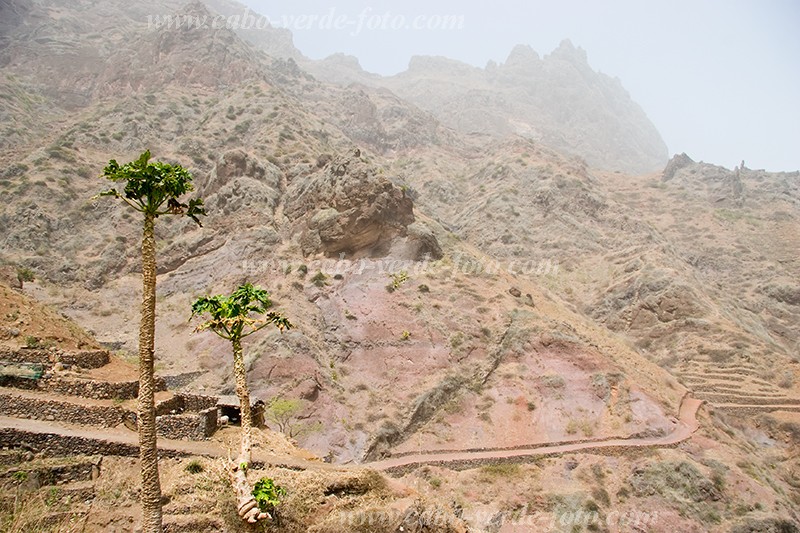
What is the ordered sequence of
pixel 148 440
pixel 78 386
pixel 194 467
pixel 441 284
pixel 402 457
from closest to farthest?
pixel 148 440 < pixel 194 467 < pixel 78 386 < pixel 402 457 < pixel 441 284

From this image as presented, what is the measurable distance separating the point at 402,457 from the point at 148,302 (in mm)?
29905

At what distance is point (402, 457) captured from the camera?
137 feet

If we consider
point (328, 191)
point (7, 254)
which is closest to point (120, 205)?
point (7, 254)

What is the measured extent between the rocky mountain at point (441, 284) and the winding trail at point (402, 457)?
708 mm

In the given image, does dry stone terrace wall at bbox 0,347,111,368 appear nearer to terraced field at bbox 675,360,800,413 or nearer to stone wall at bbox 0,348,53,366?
stone wall at bbox 0,348,53,366

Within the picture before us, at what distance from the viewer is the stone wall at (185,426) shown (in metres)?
23.9

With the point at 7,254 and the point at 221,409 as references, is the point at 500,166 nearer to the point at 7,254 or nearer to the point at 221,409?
the point at 7,254

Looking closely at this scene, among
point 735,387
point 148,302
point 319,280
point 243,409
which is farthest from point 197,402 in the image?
point 735,387

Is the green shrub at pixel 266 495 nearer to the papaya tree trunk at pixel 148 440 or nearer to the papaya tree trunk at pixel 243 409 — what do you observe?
the papaya tree trunk at pixel 243 409

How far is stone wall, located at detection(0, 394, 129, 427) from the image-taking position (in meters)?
21.0

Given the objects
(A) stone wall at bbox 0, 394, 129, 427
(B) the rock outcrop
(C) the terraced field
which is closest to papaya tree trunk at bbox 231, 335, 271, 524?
(A) stone wall at bbox 0, 394, 129, 427

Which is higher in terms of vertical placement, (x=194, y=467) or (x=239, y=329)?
(x=239, y=329)

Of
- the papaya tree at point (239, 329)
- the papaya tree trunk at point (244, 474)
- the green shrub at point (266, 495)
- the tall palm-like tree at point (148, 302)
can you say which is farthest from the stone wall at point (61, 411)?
the green shrub at point (266, 495)

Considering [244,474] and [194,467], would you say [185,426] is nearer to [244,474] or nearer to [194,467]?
[194,467]
